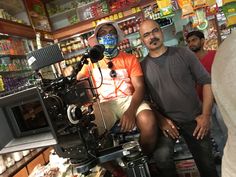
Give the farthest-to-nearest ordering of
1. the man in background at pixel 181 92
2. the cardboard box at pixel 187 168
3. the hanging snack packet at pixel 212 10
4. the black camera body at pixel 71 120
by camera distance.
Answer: the hanging snack packet at pixel 212 10, the cardboard box at pixel 187 168, the man in background at pixel 181 92, the black camera body at pixel 71 120

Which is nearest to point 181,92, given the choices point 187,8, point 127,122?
point 127,122

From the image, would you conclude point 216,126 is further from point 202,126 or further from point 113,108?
point 113,108

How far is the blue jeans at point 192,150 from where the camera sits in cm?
176

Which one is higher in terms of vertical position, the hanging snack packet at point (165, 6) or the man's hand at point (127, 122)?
the hanging snack packet at point (165, 6)

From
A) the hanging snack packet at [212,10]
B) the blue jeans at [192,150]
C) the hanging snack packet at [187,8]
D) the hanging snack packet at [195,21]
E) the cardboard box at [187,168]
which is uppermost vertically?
the hanging snack packet at [187,8]

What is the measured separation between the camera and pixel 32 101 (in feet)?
3.54

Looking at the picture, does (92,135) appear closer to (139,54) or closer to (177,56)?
(177,56)

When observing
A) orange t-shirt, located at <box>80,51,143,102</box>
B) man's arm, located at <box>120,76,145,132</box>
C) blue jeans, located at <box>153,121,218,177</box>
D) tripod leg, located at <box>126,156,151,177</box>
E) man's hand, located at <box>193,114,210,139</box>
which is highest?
orange t-shirt, located at <box>80,51,143,102</box>

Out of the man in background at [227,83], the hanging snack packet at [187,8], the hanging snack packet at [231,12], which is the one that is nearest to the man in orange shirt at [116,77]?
the man in background at [227,83]

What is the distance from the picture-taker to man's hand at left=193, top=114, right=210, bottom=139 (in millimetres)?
1829

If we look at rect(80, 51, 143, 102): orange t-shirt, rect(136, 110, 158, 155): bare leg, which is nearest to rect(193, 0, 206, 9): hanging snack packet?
rect(80, 51, 143, 102): orange t-shirt

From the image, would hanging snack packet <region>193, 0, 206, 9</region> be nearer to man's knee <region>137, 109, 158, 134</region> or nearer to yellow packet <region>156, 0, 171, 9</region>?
yellow packet <region>156, 0, 171, 9</region>

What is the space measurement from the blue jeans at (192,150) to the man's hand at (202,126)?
4cm

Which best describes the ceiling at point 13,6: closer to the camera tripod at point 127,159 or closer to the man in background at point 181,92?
the man in background at point 181,92
